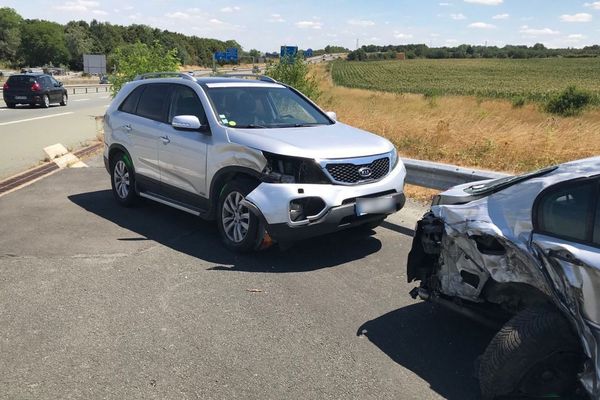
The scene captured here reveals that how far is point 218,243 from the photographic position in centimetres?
592

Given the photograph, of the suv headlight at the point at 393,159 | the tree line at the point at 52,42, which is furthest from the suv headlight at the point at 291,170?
the tree line at the point at 52,42

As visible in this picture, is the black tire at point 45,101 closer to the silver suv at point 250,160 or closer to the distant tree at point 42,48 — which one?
the silver suv at point 250,160

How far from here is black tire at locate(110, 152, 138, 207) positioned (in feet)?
23.9

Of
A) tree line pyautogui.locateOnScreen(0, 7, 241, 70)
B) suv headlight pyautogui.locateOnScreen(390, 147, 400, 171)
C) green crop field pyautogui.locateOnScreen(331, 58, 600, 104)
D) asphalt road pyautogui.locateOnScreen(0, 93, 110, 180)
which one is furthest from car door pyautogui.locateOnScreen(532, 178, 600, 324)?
tree line pyautogui.locateOnScreen(0, 7, 241, 70)

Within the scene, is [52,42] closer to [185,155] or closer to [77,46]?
[77,46]

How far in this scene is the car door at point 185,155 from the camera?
591cm

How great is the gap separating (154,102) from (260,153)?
94.4 inches

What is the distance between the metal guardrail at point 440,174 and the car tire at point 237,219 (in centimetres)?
282

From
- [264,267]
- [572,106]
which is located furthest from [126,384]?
[572,106]

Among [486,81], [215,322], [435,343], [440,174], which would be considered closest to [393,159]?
[440,174]

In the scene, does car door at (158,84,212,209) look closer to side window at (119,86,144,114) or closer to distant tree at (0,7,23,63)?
side window at (119,86,144,114)

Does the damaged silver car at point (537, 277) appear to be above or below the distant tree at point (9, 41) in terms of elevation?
below

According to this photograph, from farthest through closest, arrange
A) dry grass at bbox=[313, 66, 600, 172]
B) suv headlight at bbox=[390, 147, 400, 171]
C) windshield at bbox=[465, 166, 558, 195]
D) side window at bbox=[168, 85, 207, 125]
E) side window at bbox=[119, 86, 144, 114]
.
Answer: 1. dry grass at bbox=[313, 66, 600, 172]
2. side window at bbox=[119, 86, 144, 114]
3. side window at bbox=[168, 85, 207, 125]
4. suv headlight at bbox=[390, 147, 400, 171]
5. windshield at bbox=[465, 166, 558, 195]

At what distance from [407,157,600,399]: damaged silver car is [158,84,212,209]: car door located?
3195 mm
